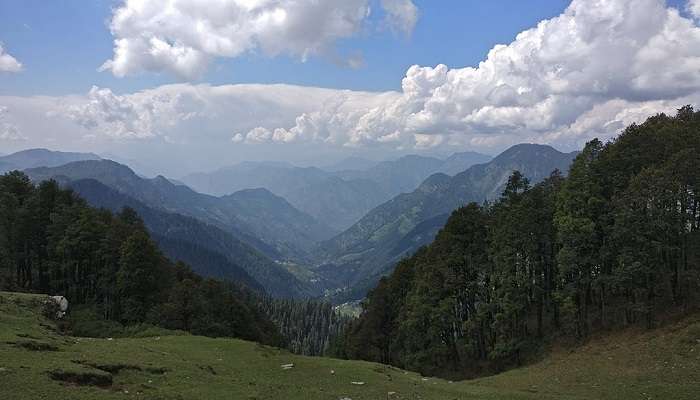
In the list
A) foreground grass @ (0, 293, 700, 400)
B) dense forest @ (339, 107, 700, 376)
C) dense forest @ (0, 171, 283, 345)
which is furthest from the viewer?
dense forest @ (0, 171, 283, 345)

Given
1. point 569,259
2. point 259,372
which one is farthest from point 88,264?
point 569,259

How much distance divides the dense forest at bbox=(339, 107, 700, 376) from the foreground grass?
23.0 ft

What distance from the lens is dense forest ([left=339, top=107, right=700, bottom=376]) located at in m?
45.0

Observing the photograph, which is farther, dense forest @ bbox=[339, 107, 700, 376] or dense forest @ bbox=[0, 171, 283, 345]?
dense forest @ bbox=[0, 171, 283, 345]

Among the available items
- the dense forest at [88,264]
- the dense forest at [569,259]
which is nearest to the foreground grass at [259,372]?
the dense forest at [569,259]

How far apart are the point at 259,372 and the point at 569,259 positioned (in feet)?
117

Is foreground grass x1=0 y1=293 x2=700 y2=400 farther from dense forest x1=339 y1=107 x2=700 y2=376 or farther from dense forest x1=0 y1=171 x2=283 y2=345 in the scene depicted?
dense forest x1=0 y1=171 x2=283 y2=345

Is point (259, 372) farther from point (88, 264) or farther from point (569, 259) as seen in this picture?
point (88, 264)

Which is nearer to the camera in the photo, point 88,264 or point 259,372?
point 259,372

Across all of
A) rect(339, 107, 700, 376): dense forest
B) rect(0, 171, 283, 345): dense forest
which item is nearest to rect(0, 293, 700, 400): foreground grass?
rect(339, 107, 700, 376): dense forest

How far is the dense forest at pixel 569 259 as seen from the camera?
45.0 meters

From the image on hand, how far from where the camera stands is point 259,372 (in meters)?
33.8

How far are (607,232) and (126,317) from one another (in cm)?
6470

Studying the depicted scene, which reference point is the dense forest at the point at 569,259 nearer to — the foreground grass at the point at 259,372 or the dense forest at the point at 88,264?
the foreground grass at the point at 259,372
